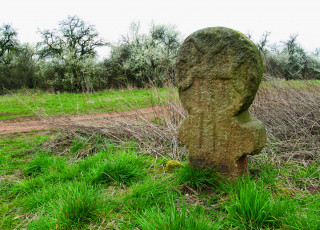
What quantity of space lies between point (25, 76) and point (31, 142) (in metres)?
20.2

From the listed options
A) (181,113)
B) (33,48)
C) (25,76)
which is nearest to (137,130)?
(181,113)

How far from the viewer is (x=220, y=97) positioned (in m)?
2.89

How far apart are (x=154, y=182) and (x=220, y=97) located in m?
1.32

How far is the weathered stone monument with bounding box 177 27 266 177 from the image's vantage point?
2669 mm

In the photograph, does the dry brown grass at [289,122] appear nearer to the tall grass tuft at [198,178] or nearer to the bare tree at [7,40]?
the tall grass tuft at [198,178]

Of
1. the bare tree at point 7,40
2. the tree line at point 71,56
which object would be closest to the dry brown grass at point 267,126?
the tree line at point 71,56

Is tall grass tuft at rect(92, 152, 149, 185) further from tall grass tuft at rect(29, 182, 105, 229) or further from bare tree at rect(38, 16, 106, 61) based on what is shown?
bare tree at rect(38, 16, 106, 61)

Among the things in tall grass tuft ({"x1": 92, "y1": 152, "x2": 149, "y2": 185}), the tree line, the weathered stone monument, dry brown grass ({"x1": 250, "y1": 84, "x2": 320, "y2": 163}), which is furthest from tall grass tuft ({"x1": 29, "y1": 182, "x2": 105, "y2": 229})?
the tree line

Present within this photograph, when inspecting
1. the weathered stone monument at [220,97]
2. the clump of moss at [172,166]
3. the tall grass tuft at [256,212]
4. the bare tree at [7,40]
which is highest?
the bare tree at [7,40]

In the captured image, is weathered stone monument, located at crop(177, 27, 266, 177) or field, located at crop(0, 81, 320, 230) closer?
field, located at crop(0, 81, 320, 230)

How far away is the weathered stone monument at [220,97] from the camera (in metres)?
2.67

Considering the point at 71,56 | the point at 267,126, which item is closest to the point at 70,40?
the point at 71,56

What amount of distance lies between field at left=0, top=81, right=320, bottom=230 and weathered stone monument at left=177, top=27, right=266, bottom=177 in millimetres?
304

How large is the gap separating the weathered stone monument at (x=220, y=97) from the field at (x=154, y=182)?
30cm
